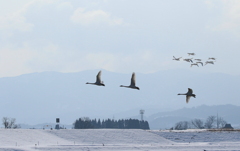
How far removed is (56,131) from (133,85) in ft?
125

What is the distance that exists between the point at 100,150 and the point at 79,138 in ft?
46.9

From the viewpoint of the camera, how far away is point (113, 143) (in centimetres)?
8450

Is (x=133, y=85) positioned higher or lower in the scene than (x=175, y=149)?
higher

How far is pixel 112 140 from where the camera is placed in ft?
285

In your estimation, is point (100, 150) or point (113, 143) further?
point (113, 143)

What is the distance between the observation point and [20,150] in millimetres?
66750

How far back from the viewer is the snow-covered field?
245 ft

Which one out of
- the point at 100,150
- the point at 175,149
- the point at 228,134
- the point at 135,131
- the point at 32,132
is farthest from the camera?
the point at 228,134

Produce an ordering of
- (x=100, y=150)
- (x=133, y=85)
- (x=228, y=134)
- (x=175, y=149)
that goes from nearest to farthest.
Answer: (x=133, y=85) < (x=100, y=150) < (x=175, y=149) < (x=228, y=134)

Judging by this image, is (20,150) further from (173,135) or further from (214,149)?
(173,135)

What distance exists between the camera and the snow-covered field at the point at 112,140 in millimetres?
74625

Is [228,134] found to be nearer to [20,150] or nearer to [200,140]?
[200,140]

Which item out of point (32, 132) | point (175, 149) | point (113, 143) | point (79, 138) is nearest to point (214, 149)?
point (175, 149)

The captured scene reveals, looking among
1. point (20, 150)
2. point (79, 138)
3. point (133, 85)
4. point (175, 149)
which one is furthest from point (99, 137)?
point (133, 85)
